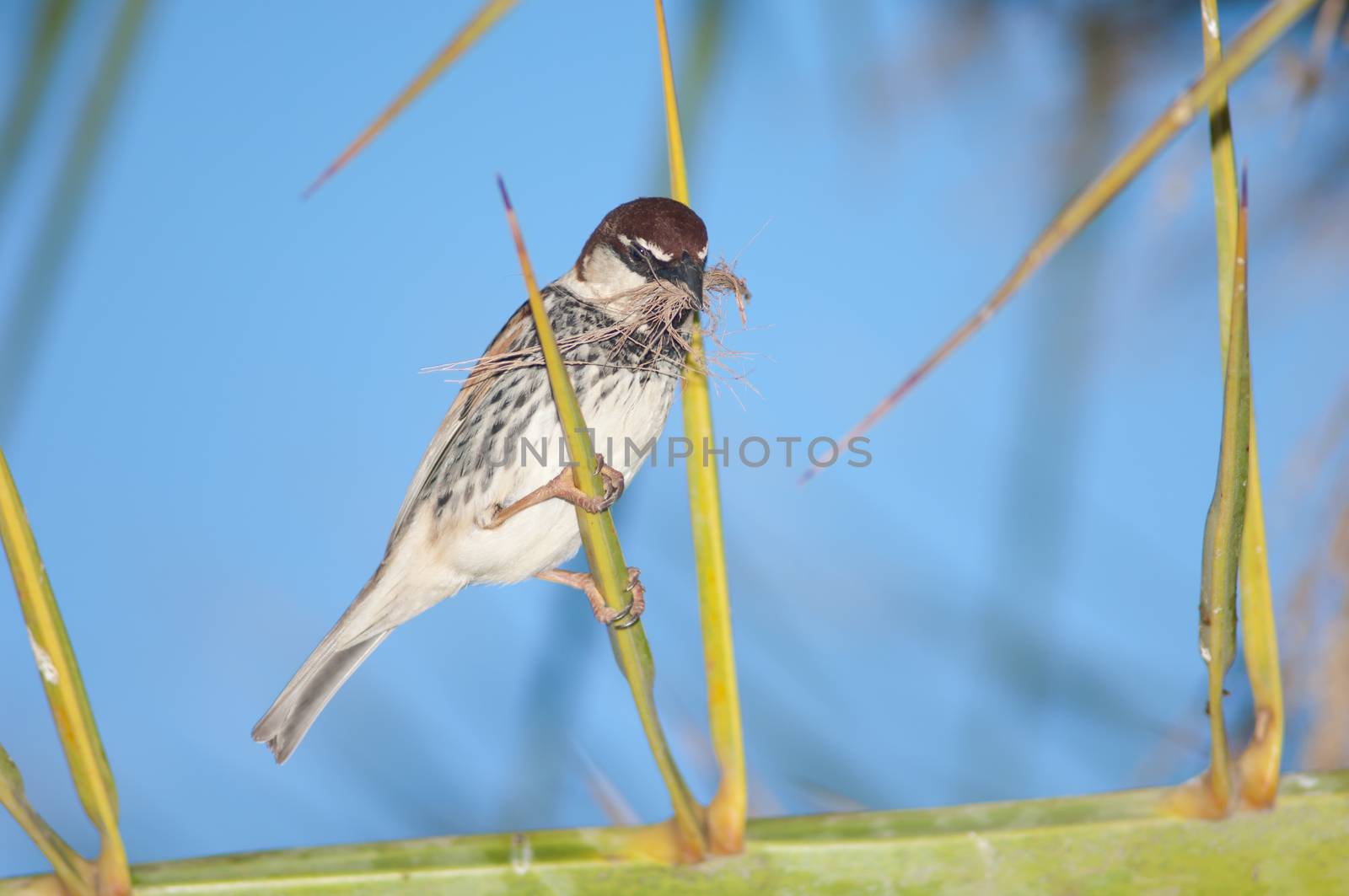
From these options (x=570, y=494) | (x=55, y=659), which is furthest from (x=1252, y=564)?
(x=55, y=659)

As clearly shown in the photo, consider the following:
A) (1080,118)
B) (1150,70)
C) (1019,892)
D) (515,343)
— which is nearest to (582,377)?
(515,343)

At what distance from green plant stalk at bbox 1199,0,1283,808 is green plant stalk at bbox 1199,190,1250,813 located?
1cm

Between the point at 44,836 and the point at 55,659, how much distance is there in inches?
4.8

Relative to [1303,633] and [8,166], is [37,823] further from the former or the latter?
[1303,633]

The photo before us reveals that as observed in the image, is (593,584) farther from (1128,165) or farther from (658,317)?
(1128,165)

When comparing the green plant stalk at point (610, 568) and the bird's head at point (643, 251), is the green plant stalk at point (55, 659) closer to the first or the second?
the green plant stalk at point (610, 568)

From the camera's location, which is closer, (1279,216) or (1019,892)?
(1019,892)

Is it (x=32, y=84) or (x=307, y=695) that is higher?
(x=32, y=84)

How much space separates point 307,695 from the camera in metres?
2.21

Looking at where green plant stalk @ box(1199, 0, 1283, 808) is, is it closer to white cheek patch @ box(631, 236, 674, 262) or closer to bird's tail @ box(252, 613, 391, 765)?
white cheek patch @ box(631, 236, 674, 262)

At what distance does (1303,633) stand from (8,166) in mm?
1510

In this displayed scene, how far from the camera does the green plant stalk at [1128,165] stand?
21.2 inches

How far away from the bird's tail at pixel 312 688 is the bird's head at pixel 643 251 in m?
0.85

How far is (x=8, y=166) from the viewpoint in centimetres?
61
